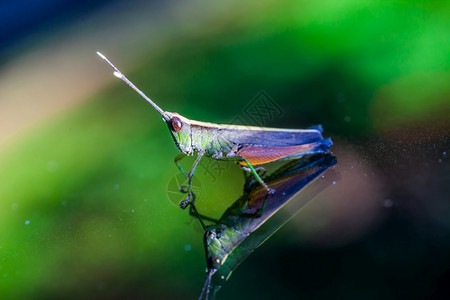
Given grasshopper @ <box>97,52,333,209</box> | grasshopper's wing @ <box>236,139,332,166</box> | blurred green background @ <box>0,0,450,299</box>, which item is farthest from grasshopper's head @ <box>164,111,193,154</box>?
grasshopper's wing @ <box>236,139,332,166</box>

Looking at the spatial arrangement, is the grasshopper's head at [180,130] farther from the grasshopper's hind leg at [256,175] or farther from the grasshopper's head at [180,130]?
the grasshopper's hind leg at [256,175]

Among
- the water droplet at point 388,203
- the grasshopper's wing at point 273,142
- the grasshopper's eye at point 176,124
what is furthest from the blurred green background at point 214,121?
the grasshopper's eye at point 176,124

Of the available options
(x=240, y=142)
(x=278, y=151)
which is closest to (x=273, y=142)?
(x=278, y=151)

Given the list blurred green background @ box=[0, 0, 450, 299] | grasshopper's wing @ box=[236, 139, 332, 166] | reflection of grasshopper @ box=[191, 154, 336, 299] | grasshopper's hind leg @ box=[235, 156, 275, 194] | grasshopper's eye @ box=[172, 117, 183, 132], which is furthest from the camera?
grasshopper's eye @ box=[172, 117, 183, 132]

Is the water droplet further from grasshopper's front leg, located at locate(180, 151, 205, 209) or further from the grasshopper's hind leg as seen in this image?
grasshopper's front leg, located at locate(180, 151, 205, 209)

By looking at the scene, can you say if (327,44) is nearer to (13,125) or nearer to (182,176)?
(182,176)

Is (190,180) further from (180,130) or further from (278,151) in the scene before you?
(278,151)
